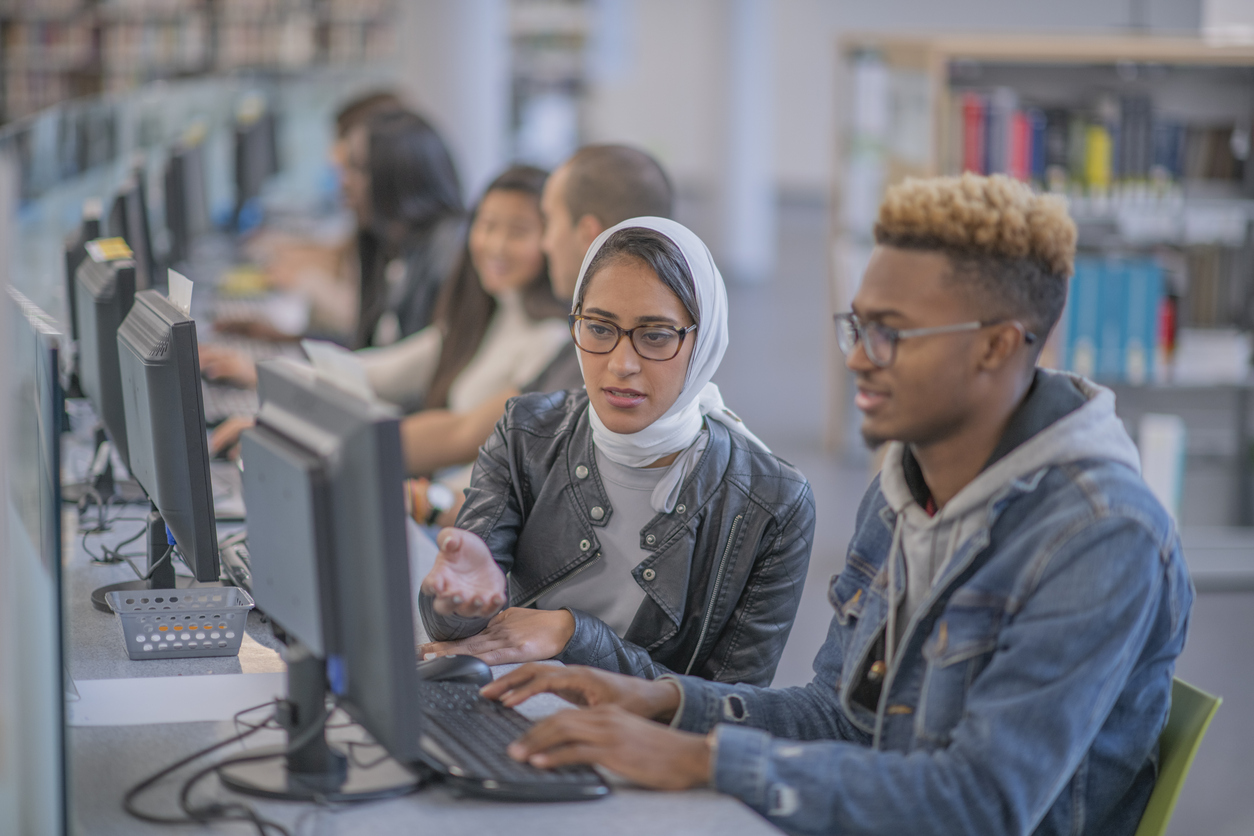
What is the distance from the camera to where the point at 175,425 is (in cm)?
157

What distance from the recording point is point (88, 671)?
162 cm

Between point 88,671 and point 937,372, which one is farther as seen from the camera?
point 88,671

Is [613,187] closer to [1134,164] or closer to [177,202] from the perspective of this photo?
[177,202]

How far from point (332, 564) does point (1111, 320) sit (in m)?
3.36

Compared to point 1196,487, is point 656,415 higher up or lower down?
higher up

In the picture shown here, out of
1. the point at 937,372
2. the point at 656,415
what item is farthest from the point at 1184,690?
the point at 656,415

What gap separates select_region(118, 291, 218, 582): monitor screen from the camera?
1.54m

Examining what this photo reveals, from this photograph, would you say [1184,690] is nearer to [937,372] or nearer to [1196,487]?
[937,372]

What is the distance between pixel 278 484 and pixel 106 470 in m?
Answer: 1.22

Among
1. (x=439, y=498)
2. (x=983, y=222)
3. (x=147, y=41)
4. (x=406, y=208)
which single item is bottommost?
(x=439, y=498)

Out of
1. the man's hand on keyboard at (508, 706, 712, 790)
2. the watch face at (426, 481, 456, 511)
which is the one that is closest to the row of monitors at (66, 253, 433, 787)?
the man's hand on keyboard at (508, 706, 712, 790)

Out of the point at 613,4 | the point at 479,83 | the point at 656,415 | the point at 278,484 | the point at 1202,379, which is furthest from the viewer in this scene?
the point at 613,4

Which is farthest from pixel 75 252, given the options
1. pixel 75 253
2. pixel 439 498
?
pixel 439 498

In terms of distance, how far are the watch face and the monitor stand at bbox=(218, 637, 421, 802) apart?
3.85 ft
